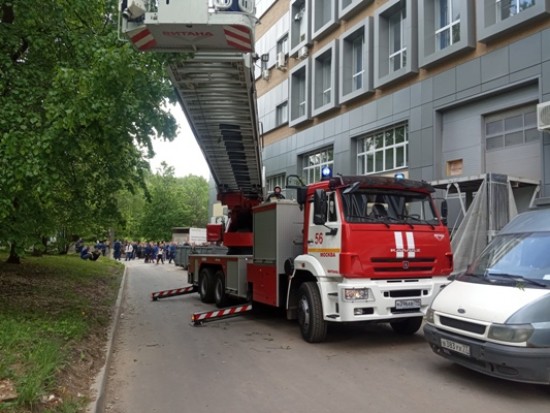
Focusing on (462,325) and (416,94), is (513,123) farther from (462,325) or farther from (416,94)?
(462,325)

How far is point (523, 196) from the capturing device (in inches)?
559

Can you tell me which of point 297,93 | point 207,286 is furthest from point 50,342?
point 297,93

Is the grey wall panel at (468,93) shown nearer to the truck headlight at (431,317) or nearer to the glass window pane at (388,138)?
the glass window pane at (388,138)

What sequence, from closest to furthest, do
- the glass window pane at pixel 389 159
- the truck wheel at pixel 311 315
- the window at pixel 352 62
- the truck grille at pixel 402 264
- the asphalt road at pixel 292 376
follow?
the asphalt road at pixel 292 376, the truck grille at pixel 402 264, the truck wheel at pixel 311 315, the glass window pane at pixel 389 159, the window at pixel 352 62

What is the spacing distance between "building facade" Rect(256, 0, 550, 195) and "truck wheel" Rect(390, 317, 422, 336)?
6680mm

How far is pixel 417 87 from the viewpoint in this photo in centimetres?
1803

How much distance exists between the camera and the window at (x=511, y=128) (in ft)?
46.2

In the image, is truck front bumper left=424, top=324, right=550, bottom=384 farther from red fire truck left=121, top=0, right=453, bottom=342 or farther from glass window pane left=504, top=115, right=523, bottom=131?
glass window pane left=504, top=115, right=523, bottom=131

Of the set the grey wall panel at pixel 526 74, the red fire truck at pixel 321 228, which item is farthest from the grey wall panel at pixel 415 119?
the red fire truck at pixel 321 228

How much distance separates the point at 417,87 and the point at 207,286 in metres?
10.1

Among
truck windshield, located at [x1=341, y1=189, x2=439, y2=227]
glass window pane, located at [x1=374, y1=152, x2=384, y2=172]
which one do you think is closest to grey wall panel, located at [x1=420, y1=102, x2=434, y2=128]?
glass window pane, located at [x1=374, y1=152, x2=384, y2=172]

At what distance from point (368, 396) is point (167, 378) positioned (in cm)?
265

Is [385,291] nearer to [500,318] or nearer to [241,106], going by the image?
[500,318]

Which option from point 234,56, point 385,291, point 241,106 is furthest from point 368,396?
point 241,106
